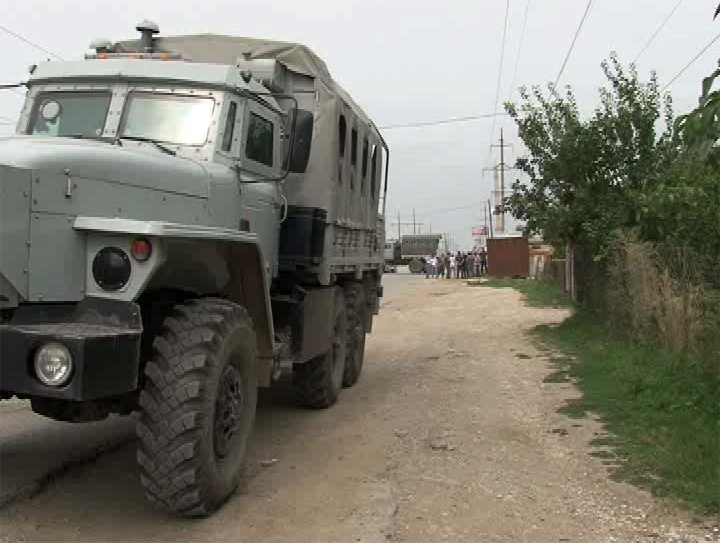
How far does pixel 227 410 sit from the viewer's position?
4996mm

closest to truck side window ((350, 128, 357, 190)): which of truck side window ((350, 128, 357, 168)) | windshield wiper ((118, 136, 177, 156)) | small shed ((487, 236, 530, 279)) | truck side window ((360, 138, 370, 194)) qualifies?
truck side window ((350, 128, 357, 168))

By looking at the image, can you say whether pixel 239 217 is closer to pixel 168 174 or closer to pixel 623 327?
pixel 168 174

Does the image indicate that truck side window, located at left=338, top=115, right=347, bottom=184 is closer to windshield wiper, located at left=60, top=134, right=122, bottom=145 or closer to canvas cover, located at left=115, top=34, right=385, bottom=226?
→ canvas cover, located at left=115, top=34, right=385, bottom=226

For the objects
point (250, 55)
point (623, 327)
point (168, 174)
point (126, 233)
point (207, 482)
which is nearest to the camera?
point (126, 233)

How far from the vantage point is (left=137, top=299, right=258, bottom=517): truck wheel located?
4.38 meters

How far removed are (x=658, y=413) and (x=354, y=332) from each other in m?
3.74

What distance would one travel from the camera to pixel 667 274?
9773 millimetres

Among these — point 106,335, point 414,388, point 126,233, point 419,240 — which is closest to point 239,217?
point 126,233

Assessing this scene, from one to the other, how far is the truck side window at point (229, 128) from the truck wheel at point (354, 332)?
3607 millimetres

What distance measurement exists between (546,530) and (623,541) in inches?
17.0

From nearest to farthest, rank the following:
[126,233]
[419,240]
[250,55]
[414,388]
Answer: [126,233]
[250,55]
[414,388]
[419,240]

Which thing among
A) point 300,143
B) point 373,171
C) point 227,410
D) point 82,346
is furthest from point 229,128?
point 373,171

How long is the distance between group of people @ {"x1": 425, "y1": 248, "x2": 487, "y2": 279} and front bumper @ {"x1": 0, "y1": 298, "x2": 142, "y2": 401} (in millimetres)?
49602

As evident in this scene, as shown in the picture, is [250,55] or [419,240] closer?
[250,55]
